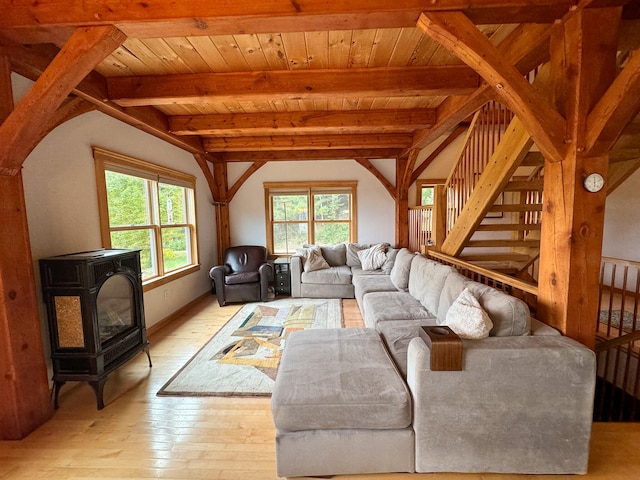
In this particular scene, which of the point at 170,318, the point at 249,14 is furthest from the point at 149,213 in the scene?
the point at 249,14

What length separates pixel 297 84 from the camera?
7.59 feet

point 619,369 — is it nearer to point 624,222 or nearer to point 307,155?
point 624,222

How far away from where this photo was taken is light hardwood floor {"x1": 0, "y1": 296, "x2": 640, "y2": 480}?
148cm

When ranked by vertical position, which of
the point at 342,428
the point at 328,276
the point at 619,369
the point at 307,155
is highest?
the point at 307,155

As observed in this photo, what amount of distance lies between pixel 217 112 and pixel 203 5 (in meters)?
2.09

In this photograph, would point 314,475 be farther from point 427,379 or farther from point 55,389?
point 55,389

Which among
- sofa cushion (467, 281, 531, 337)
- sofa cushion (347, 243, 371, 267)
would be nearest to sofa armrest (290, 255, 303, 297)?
sofa cushion (347, 243, 371, 267)

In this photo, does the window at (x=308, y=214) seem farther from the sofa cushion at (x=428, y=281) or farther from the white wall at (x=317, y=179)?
the sofa cushion at (x=428, y=281)

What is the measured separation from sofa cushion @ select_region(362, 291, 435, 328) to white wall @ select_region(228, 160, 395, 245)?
2.52 metres

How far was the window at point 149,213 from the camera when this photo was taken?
283 cm

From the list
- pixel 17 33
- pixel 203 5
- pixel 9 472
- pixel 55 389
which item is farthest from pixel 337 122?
pixel 9 472

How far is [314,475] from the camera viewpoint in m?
1.41

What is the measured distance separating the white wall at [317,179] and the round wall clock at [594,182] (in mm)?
4031

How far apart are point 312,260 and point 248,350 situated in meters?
2.17
